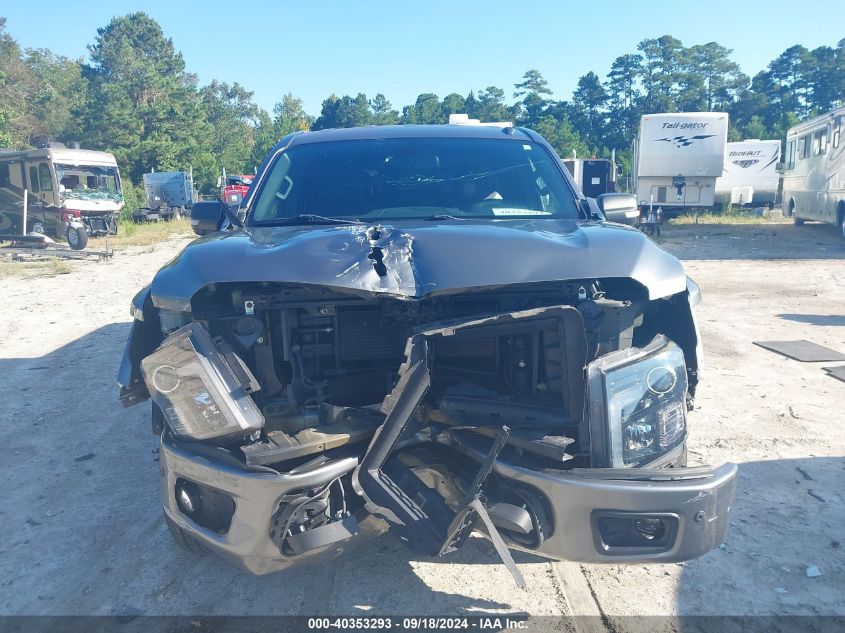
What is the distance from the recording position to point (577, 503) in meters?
2.21

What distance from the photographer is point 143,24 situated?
64688mm

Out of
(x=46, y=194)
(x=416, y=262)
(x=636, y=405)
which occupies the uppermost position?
(x=46, y=194)

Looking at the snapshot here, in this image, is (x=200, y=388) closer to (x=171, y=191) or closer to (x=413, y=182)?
(x=413, y=182)

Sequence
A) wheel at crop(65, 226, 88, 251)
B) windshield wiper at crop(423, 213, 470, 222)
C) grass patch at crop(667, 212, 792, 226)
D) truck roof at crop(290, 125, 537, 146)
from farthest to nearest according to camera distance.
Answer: grass patch at crop(667, 212, 792, 226), wheel at crop(65, 226, 88, 251), truck roof at crop(290, 125, 537, 146), windshield wiper at crop(423, 213, 470, 222)

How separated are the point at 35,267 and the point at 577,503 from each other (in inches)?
601

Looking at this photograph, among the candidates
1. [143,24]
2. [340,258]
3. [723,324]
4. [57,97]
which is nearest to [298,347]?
[340,258]

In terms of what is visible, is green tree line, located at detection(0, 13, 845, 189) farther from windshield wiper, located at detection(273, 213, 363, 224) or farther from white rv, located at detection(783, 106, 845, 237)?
windshield wiper, located at detection(273, 213, 363, 224)

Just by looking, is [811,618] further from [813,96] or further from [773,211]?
[813,96]

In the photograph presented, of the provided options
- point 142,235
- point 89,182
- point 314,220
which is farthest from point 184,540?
point 142,235

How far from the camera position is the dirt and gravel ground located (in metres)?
2.77

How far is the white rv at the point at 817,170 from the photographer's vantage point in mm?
15062

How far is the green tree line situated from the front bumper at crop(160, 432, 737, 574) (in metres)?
44.4

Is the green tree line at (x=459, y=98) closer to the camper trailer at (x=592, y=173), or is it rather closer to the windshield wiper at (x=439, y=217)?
the camper trailer at (x=592, y=173)

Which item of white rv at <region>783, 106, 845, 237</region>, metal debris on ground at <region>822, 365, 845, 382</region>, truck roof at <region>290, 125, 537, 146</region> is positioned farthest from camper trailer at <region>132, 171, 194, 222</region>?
metal debris on ground at <region>822, 365, 845, 382</region>
